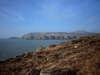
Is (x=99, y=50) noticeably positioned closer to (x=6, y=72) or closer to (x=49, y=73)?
(x=49, y=73)

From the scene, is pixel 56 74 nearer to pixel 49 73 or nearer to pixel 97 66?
pixel 49 73

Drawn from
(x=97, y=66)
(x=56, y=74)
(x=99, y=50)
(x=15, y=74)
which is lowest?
(x=15, y=74)

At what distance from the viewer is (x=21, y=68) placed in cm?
1455

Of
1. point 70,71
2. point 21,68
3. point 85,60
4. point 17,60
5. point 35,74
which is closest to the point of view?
point 70,71

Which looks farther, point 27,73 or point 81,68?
point 27,73

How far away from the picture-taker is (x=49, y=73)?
1080cm

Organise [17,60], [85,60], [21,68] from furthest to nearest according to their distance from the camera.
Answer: [17,60] → [21,68] → [85,60]

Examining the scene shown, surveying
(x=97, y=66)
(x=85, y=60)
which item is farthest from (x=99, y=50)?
(x=97, y=66)

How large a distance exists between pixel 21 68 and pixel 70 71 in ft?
24.2

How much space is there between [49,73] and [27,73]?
3608mm

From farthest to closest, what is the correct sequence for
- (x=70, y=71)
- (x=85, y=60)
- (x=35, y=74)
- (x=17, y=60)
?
(x=17, y=60) < (x=85, y=60) < (x=35, y=74) < (x=70, y=71)

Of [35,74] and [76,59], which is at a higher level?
[76,59]

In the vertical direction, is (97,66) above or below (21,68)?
above

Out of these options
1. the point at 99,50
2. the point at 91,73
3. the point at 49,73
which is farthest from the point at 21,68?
the point at 99,50
